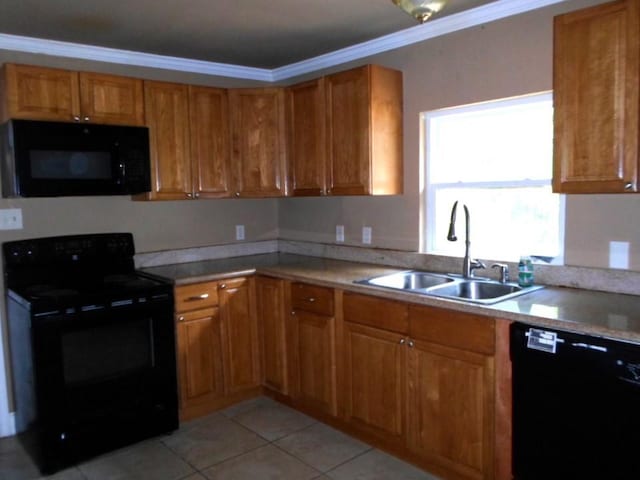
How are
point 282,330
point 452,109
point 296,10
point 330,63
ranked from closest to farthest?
point 296,10
point 452,109
point 282,330
point 330,63

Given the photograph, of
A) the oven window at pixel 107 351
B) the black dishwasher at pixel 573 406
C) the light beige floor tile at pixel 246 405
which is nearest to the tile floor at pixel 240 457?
the light beige floor tile at pixel 246 405

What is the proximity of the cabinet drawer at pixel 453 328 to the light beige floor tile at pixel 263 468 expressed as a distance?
2.97ft

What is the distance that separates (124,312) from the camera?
2904 millimetres

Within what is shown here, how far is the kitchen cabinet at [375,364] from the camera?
268 cm

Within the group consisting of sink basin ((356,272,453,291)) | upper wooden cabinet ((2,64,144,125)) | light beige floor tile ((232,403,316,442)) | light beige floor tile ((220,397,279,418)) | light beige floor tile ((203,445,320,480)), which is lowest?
light beige floor tile ((203,445,320,480))

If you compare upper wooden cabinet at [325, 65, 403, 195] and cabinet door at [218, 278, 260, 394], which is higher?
upper wooden cabinet at [325, 65, 403, 195]

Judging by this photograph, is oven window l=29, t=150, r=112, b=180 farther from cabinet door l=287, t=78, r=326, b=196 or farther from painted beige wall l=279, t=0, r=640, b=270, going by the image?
painted beige wall l=279, t=0, r=640, b=270

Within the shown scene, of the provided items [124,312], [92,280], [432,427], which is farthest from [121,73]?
[432,427]

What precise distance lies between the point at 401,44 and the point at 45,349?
2.64 metres

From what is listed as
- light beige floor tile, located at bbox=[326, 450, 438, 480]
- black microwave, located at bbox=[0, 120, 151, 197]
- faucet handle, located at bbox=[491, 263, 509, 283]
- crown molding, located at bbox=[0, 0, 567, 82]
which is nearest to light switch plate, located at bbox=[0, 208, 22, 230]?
black microwave, located at bbox=[0, 120, 151, 197]

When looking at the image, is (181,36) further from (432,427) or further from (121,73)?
(432,427)

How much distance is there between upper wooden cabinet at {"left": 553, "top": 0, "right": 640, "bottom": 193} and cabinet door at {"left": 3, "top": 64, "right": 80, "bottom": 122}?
2.53 m

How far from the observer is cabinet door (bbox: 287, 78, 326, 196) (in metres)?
3.43

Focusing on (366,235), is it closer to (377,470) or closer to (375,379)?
(375,379)
